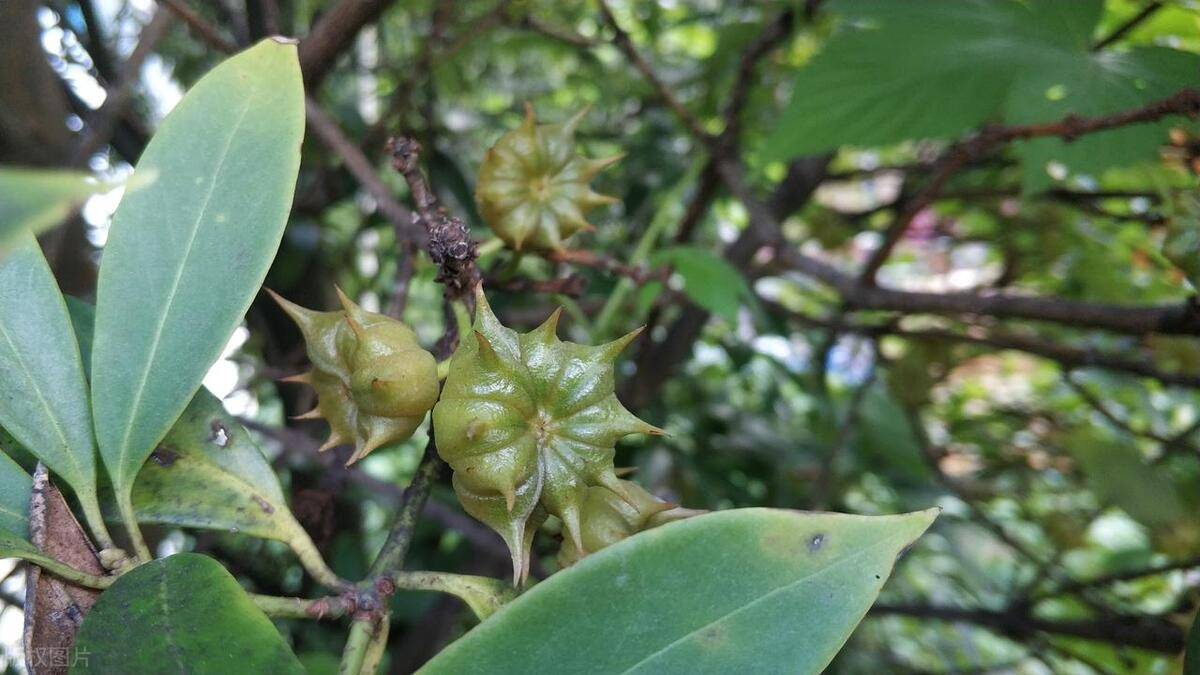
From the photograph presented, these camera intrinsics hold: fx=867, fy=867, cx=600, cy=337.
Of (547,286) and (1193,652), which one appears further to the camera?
(547,286)

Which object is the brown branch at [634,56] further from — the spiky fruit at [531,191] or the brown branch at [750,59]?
the spiky fruit at [531,191]

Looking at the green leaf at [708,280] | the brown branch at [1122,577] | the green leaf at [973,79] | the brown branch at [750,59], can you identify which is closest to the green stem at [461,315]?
the green leaf at [708,280]

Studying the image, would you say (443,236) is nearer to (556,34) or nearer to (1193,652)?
(1193,652)

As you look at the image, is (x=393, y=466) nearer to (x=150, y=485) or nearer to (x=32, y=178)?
(x=150, y=485)

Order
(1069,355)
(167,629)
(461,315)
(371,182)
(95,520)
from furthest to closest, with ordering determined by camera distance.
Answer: (1069,355), (371,182), (461,315), (95,520), (167,629)

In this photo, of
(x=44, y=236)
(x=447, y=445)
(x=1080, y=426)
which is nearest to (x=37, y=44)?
(x=44, y=236)

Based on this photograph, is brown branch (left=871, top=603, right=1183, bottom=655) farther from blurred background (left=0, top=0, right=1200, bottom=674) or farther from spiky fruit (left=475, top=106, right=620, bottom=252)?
spiky fruit (left=475, top=106, right=620, bottom=252)

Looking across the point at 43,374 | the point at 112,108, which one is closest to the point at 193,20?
the point at 112,108
